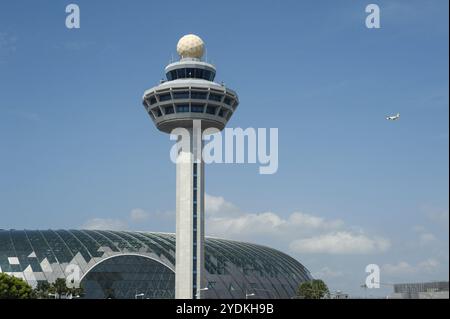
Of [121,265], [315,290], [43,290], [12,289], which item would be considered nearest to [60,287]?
[43,290]

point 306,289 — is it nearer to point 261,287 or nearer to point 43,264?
point 261,287

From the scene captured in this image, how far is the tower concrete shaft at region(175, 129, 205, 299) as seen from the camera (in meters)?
116

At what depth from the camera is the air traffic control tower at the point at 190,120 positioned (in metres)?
117

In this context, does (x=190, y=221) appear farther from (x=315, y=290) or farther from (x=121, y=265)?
(x=315, y=290)

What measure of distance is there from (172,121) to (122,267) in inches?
1271

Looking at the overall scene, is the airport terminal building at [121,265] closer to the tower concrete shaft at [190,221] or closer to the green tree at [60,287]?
the tower concrete shaft at [190,221]

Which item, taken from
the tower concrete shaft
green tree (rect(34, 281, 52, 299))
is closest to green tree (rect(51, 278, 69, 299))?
green tree (rect(34, 281, 52, 299))

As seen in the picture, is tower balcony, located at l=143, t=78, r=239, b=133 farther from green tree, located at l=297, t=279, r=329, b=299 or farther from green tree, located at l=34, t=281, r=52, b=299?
green tree, located at l=297, t=279, r=329, b=299

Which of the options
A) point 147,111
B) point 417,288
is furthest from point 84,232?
point 417,288

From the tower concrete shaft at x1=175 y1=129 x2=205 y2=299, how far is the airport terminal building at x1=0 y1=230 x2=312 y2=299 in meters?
3.25

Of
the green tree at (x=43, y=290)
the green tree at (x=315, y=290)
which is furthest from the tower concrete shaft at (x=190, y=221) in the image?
the green tree at (x=315, y=290)

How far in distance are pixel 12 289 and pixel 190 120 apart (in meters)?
45.1

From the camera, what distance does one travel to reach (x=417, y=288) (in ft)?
253

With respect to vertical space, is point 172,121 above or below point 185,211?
above
